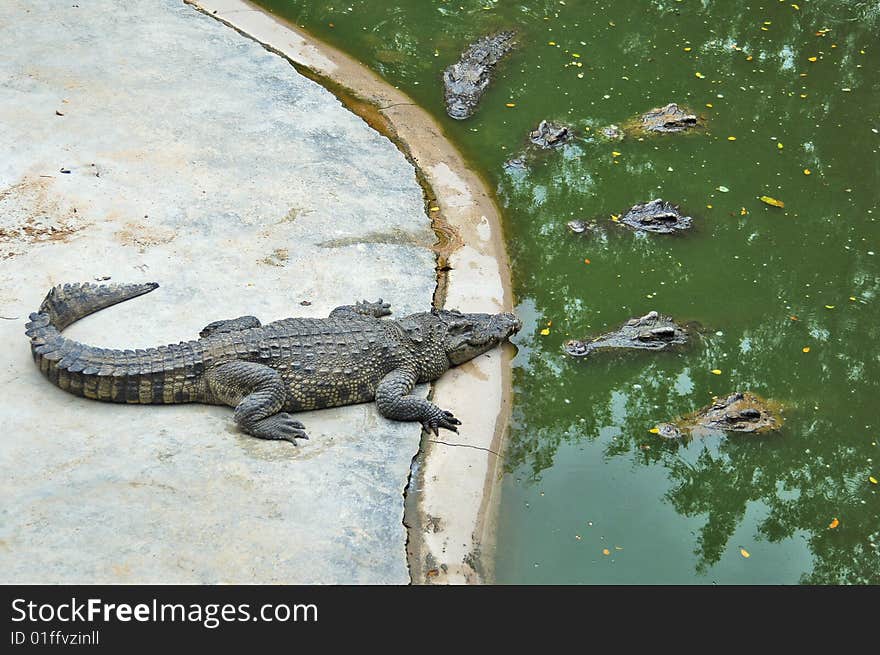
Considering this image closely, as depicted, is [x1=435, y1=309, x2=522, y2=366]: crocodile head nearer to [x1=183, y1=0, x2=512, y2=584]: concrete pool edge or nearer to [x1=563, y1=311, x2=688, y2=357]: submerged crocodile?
[x1=183, y1=0, x2=512, y2=584]: concrete pool edge

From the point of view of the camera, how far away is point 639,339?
8289mm

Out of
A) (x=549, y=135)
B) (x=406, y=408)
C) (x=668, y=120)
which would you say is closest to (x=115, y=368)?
(x=406, y=408)

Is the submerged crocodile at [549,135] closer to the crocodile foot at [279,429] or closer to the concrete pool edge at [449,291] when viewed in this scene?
the concrete pool edge at [449,291]

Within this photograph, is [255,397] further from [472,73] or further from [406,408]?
[472,73]

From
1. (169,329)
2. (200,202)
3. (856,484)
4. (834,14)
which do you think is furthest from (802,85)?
(169,329)

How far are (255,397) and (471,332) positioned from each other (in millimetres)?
1916

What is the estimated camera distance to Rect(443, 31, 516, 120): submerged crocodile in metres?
11.7

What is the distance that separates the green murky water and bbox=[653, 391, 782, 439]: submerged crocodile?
0.40ft

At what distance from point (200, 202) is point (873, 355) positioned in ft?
19.8

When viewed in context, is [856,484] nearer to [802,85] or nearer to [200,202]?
[200,202]

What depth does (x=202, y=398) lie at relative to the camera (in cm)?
684

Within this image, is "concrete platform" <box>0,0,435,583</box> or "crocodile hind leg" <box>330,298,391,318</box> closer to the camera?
"concrete platform" <box>0,0,435,583</box>

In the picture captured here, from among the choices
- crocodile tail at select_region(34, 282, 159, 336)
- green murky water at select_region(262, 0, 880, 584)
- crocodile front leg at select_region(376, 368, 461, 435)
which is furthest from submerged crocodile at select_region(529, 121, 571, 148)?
crocodile tail at select_region(34, 282, 159, 336)

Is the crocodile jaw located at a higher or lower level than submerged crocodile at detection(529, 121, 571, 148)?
lower
